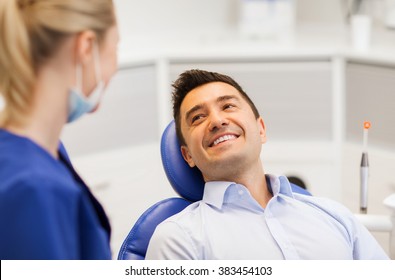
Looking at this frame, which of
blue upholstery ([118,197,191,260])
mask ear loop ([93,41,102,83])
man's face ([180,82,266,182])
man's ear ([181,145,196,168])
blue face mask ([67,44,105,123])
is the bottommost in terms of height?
blue upholstery ([118,197,191,260])

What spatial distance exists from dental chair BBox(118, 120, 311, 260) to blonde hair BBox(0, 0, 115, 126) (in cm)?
51

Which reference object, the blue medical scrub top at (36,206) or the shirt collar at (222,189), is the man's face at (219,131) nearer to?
the shirt collar at (222,189)

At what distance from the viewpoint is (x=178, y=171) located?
1.41 meters

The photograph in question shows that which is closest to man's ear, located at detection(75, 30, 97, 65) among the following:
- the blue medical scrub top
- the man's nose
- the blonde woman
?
the blonde woman

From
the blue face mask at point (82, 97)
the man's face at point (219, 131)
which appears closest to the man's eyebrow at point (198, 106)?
the man's face at point (219, 131)

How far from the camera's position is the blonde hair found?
899 millimetres

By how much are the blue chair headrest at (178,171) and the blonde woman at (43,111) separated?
0.44 m

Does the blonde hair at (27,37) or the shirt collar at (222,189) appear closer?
the blonde hair at (27,37)

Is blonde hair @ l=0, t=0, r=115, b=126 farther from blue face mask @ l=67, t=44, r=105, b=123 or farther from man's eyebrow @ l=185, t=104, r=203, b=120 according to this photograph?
man's eyebrow @ l=185, t=104, r=203, b=120

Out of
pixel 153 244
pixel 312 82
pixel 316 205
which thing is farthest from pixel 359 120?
pixel 153 244

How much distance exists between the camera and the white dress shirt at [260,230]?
1289 millimetres

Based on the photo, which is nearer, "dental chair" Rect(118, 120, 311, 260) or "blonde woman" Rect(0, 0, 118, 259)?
"blonde woman" Rect(0, 0, 118, 259)

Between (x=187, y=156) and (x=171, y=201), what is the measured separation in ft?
0.33
